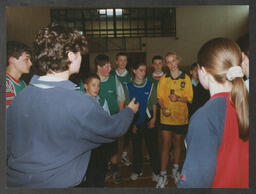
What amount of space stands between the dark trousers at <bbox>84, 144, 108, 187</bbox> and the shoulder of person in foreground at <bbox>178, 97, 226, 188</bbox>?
619 mm

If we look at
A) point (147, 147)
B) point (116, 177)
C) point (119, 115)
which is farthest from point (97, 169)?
point (119, 115)

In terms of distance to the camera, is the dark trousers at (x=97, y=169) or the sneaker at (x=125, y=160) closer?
the dark trousers at (x=97, y=169)

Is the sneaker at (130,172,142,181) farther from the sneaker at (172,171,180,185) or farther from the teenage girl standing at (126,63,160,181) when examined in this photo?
the sneaker at (172,171,180,185)

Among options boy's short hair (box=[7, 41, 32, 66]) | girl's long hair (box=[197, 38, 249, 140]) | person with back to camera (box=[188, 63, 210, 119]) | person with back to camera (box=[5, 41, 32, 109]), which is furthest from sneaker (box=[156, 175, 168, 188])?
boy's short hair (box=[7, 41, 32, 66])

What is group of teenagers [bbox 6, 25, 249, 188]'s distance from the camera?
1.43 meters

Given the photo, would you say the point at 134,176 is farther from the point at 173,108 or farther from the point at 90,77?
the point at 90,77

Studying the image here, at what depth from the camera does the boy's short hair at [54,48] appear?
1.46 m

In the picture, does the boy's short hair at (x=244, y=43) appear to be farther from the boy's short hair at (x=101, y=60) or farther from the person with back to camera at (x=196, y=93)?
the boy's short hair at (x=101, y=60)

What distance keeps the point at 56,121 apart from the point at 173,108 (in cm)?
90

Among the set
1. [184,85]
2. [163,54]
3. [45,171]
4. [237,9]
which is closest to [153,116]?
[184,85]

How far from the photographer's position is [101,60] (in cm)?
176

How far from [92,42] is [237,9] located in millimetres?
1170

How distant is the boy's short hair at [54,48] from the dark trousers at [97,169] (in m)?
0.69

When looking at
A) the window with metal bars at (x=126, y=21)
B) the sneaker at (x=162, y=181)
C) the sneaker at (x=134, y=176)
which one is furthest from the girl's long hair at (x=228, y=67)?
the sneaker at (x=134, y=176)
